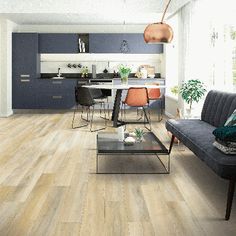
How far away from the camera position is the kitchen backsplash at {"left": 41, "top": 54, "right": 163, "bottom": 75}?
439 inches

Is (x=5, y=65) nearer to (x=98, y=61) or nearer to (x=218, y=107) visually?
(x=98, y=61)

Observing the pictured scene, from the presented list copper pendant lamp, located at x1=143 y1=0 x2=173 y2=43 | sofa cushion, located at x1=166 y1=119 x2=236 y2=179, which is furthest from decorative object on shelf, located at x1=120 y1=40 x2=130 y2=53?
sofa cushion, located at x1=166 y1=119 x2=236 y2=179

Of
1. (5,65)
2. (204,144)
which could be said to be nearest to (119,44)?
(5,65)

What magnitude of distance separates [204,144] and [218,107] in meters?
1.35

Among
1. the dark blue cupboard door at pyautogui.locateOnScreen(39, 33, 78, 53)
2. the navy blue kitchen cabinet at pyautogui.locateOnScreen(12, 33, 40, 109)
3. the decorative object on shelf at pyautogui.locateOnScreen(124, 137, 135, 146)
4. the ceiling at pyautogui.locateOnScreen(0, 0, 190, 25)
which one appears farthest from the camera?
the dark blue cupboard door at pyautogui.locateOnScreen(39, 33, 78, 53)

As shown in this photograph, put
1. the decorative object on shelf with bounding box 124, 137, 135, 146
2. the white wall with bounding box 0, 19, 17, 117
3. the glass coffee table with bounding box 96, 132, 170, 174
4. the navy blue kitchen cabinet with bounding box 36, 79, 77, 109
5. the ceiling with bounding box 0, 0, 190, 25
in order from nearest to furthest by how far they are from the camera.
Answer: the glass coffee table with bounding box 96, 132, 170, 174, the decorative object on shelf with bounding box 124, 137, 135, 146, the ceiling with bounding box 0, 0, 190, 25, the white wall with bounding box 0, 19, 17, 117, the navy blue kitchen cabinet with bounding box 36, 79, 77, 109

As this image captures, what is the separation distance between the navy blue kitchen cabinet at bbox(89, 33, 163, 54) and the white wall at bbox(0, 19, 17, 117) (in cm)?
218

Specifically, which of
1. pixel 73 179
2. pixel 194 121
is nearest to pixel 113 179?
pixel 73 179

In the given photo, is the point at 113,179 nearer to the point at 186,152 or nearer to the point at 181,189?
the point at 181,189

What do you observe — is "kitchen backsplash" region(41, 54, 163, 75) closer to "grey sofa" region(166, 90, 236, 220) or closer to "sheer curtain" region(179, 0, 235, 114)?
"sheer curtain" region(179, 0, 235, 114)

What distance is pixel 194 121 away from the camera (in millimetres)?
5398

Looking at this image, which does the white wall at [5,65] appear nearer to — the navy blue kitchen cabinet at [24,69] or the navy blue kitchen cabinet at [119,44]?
the navy blue kitchen cabinet at [24,69]

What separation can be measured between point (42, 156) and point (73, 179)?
122 centimetres

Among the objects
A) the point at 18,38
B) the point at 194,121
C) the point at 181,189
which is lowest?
the point at 181,189
